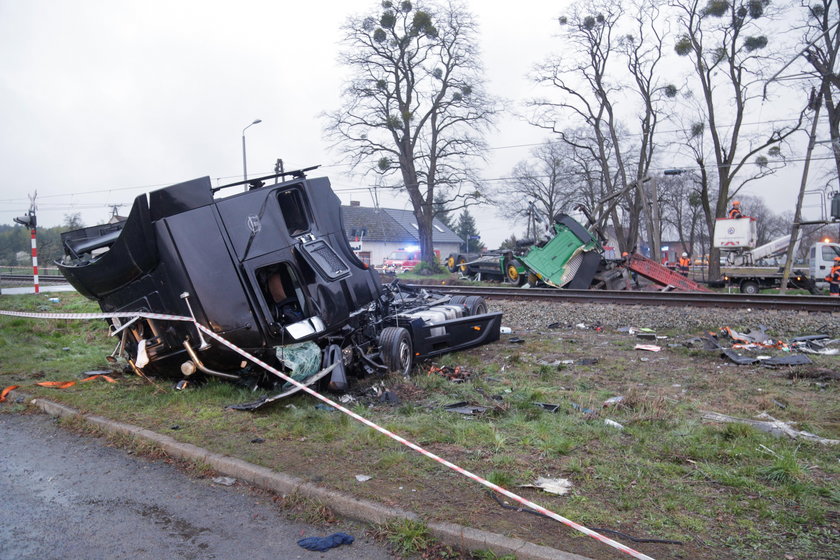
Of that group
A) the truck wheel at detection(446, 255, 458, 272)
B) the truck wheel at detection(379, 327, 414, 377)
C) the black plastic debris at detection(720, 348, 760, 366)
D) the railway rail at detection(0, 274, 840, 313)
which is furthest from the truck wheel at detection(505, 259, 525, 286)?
the truck wheel at detection(379, 327, 414, 377)

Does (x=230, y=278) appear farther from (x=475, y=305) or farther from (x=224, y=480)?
(x=475, y=305)

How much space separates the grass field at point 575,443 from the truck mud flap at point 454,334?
0.97 ft

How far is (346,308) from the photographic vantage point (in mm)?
6473

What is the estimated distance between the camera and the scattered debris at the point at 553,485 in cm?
363

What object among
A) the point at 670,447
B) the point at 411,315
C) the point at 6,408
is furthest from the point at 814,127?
the point at 6,408

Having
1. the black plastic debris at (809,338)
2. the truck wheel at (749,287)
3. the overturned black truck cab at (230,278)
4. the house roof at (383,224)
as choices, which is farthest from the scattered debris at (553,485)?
the house roof at (383,224)

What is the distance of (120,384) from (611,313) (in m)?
9.20

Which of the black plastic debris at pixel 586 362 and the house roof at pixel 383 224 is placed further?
the house roof at pixel 383 224

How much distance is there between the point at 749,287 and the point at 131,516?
22.4m

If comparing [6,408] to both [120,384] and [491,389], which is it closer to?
[120,384]

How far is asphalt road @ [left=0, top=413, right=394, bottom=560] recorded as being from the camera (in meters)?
3.17

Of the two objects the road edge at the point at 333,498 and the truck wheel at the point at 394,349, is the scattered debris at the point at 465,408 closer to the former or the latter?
the truck wheel at the point at 394,349

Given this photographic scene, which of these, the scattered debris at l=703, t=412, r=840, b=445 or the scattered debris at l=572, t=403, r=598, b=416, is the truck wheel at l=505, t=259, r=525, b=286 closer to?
the scattered debris at l=572, t=403, r=598, b=416

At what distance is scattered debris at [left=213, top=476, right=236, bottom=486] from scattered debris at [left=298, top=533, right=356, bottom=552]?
103cm
